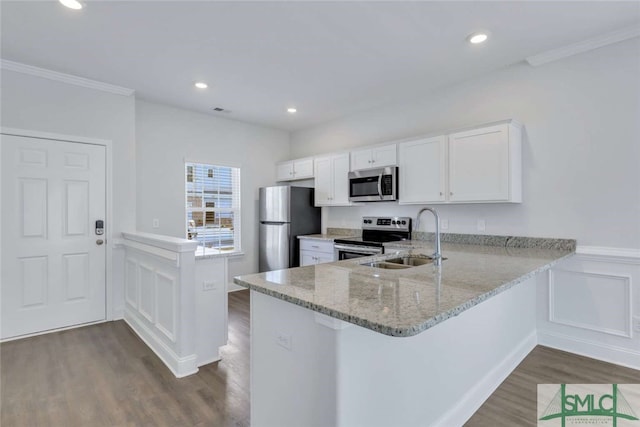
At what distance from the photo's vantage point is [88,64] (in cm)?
312

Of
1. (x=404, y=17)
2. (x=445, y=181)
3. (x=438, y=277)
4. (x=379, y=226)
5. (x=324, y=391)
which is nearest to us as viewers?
(x=324, y=391)

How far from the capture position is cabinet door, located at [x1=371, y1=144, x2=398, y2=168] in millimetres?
3863

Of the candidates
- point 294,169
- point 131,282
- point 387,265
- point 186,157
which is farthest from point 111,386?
point 294,169

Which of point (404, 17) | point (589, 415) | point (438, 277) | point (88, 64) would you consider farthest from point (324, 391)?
point (88, 64)

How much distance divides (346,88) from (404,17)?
1.41 meters

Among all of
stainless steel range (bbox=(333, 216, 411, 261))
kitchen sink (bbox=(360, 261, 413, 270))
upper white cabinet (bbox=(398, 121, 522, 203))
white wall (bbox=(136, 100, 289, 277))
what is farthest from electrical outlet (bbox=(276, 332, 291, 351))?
white wall (bbox=(136, 100, 289, 277))

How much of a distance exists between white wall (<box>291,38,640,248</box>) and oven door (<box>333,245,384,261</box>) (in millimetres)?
925

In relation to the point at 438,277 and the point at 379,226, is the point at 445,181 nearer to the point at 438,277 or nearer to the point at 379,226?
the point at 379,226

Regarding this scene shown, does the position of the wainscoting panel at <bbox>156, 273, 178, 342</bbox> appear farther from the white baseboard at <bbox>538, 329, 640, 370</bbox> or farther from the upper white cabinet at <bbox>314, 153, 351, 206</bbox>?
the white baseboard at <bbox>538, 329, 640, 370</bbox>

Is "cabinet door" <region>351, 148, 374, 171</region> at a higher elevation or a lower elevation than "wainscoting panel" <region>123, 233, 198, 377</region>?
higher

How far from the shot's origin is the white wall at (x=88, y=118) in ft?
10.4

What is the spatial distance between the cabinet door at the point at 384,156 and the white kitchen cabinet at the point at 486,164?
71 cm

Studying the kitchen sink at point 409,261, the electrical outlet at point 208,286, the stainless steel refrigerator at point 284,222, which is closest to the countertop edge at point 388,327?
the kitchen sink at point 409,261

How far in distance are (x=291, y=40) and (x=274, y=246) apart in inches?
118
